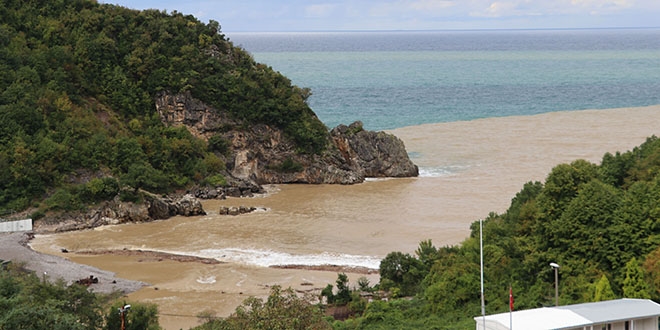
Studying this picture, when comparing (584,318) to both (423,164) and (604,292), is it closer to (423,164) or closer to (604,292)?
(604,292)

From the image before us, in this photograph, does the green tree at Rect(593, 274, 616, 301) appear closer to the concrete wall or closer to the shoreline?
the shoreline

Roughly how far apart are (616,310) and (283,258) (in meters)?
21.5

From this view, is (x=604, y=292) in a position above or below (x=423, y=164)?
below

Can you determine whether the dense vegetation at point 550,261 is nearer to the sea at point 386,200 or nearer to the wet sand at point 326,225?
the sea at point 386,200

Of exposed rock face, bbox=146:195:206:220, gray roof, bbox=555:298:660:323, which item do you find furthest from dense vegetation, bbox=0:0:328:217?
gray roof, bbox=555:298:660:323

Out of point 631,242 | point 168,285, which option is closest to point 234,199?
point 168,285

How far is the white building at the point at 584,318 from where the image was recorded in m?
20.4

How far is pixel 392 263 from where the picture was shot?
34312mm

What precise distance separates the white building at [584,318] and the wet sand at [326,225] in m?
13.5

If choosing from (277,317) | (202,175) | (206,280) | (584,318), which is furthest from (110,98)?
(584,318)

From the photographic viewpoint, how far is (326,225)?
4759 centimetres

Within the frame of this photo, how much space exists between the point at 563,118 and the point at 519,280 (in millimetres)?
64229

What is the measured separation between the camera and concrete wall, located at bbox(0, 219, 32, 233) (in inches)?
1779

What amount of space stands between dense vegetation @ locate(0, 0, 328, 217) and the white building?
1300 inches
